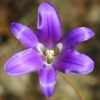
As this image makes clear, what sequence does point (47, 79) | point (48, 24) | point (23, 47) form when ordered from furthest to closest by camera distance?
1. point (23, 47)
2. point (48, 24)
3. point (47, 79)

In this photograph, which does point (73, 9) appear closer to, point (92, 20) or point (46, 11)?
point (92, 20)

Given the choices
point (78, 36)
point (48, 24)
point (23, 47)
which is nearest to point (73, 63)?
point (78, 36)

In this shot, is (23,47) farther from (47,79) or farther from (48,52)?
(47,79)

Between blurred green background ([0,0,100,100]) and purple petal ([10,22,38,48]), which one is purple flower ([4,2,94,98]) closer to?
purple petal ([10,22,38,48])

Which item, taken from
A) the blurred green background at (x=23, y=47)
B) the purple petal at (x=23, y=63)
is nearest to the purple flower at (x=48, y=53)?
the purple petal at (x=23, y=63)

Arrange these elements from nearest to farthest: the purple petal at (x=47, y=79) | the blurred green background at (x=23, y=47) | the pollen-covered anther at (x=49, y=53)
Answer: the purple petal at (x=47, y=79)
the pollen-covered anther at (x=49, y=53)
the blurred green background at (x=23, y=47)

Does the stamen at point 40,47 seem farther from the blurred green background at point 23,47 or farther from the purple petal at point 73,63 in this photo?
the blurred green background at point 23,47

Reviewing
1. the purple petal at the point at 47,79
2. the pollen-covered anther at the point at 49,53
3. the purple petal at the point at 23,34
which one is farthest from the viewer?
the pollen-covered anther at the point at 49,53
